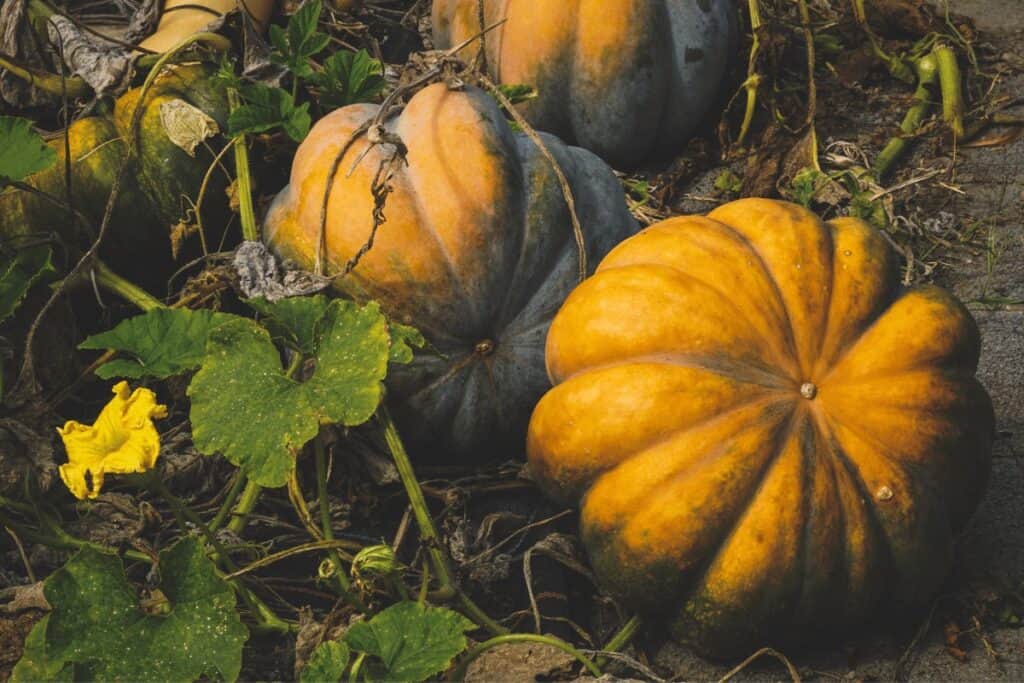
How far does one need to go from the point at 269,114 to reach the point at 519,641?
1356mm

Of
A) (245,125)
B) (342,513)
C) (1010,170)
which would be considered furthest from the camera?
(1010,170)

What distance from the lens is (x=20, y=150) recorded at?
2564 mm

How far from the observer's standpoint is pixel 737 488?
84.3 inches

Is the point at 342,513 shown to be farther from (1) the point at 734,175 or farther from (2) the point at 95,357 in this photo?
(1) the point at 734,175

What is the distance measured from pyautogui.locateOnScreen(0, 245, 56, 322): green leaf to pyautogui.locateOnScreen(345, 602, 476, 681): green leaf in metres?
1.06

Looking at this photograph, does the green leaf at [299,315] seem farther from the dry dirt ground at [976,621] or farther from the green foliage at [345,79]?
the green foliage at [345,79]

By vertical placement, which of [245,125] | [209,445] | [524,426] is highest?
[245,125]

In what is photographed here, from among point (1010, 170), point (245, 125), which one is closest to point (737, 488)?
point (245, 125)

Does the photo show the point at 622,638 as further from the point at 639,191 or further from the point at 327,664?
the point at 639,191

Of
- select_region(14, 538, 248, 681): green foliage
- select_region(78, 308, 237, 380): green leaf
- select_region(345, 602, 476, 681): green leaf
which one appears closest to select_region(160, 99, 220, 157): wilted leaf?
select_region(78, 308, 237, 380): green leaf

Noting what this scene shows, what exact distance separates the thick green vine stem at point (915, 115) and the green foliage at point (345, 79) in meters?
1.47

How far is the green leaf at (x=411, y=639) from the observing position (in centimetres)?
196

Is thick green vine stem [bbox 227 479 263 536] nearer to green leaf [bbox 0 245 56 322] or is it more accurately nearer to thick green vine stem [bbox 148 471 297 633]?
thick green vine stem [bbox 148 471 297 633]

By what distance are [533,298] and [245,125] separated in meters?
0.78
